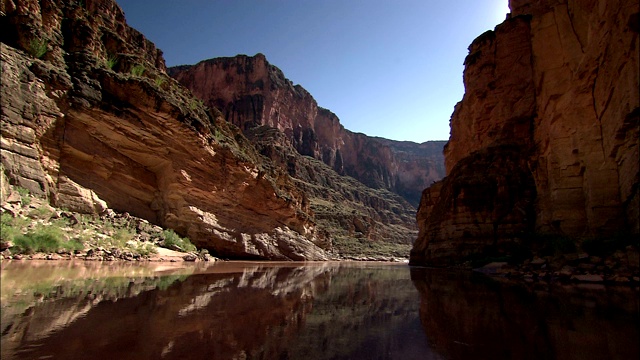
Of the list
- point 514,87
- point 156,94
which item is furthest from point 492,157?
point 156,94

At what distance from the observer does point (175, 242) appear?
20.4 metres

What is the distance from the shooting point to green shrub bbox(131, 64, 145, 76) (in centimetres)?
2463

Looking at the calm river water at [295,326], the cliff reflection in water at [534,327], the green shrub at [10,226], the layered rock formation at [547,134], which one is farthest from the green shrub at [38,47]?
the layered rock formation at [547,134]

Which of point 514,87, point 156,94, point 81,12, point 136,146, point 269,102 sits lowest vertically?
point 136,146

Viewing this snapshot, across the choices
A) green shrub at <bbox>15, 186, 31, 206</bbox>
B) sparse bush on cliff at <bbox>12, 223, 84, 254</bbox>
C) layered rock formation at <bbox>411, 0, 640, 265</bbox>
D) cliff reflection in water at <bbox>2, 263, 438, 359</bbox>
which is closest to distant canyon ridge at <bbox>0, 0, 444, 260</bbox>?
green shrub at <bbox>15, 186, 31, 206</bbox>

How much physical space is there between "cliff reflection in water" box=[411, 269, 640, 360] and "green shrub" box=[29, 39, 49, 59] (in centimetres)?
2235

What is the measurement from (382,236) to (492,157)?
6030 cm

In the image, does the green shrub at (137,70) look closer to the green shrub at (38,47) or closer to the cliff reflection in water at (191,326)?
the green shrub at (38,47)

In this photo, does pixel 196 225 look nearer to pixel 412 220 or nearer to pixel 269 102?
pixel 269 102

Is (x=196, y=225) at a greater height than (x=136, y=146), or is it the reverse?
(x=136, y=146)

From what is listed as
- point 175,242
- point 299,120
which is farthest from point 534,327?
point 299,120

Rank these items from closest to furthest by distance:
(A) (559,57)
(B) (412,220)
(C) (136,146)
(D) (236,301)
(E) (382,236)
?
(D) (236,301), (A) (559,57), (C) (136,146), (E) (382,236), (B) (412,220)

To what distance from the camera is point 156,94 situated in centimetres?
2186

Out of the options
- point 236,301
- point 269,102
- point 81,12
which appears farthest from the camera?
point 269,102
